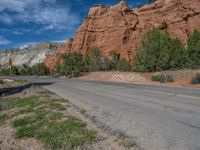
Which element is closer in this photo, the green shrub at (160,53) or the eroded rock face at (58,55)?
the green shrub at (160,53)

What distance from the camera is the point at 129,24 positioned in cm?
7344

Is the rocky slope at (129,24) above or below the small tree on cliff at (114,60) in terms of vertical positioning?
above

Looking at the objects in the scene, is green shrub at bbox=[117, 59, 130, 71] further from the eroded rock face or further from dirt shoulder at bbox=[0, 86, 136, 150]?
dirt shoulder at bbox=[0, 86, 136, 150]

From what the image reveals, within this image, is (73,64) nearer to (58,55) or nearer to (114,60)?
(114,60)

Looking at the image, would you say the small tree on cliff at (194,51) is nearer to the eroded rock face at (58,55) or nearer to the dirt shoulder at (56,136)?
the dirt shoulder at (56,136)

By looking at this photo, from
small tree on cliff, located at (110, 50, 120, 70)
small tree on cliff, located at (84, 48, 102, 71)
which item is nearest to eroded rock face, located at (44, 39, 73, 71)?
small tree on cliff, located at (110, 50, 120, 70)

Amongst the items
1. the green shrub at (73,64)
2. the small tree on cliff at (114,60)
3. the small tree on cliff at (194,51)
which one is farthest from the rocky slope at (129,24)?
the small tree on cliff at (194,51)

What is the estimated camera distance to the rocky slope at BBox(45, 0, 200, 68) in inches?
2419

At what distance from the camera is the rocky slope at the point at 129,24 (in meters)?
61.4

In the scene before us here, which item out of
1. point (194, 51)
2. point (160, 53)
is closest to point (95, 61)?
point (160, 53)

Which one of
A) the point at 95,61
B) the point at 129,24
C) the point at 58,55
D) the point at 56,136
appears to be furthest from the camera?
the point at 58,55

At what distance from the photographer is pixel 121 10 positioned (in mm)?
77062

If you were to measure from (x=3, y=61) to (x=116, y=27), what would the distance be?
114184 millimetres

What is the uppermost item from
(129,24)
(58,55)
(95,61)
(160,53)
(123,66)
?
(129,24)
